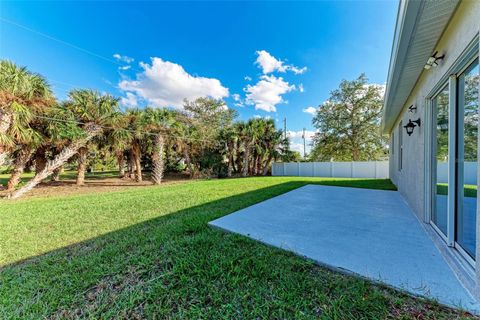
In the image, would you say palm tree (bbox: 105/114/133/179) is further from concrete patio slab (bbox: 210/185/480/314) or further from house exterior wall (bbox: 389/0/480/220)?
house exterior wall (bbox: 389/0/480/220)

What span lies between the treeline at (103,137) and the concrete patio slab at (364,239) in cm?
→ 927

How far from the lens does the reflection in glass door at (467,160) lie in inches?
81.1

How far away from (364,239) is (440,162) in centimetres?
164

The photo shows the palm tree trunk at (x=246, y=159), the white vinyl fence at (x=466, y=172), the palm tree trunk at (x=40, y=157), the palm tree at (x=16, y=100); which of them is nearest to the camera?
the white vinyl fence at (x=466, y=172)

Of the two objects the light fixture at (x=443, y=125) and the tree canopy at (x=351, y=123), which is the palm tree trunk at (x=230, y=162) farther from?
the light fixture at (x=443, y=125)

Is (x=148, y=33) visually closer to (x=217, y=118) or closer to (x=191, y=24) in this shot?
(x=191, y=24)

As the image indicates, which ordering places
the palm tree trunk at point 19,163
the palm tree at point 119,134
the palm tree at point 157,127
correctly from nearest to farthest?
1. the palm tree trunk at point 19,163
2. the palm tree at point 119,134
3. the palm tree at point 157,127

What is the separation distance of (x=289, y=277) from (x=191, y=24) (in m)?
12.2

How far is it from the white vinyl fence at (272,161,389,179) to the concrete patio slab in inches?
460

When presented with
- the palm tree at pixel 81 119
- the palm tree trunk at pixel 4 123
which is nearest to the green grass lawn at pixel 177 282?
the palm tree trunk at pixel 4 123

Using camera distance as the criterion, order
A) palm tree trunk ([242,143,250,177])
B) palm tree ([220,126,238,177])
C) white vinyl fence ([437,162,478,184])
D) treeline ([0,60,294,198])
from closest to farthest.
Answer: white vinyl fence ([437,162,478,184]) → treeline ([0,60,294,198]) → palm tree ([220,126,238,177]) → palm tree trunk ([242,143,250,177])

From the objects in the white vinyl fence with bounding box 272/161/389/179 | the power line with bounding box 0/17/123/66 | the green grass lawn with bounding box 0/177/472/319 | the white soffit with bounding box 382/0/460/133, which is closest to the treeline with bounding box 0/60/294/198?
the white vinyl fence with bounding box 272/161/389/179

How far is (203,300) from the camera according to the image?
176 cm

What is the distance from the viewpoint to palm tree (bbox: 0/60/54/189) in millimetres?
6852
